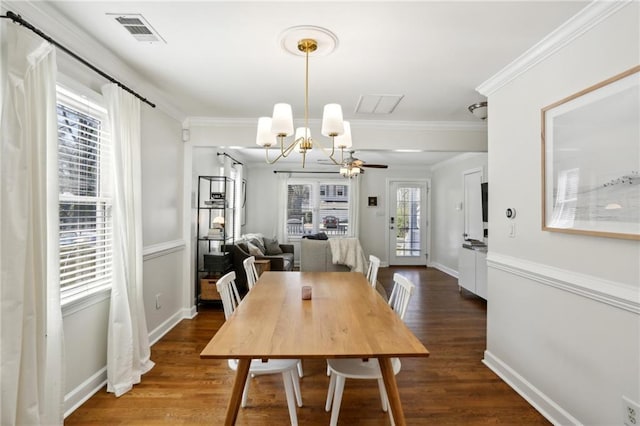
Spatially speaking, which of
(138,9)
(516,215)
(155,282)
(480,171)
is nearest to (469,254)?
(480,171)

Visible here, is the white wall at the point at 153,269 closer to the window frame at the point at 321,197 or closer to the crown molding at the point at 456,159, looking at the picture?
the window frame at the point at 321,197

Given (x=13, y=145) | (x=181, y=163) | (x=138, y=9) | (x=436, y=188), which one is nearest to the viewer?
(x=13, y=145)

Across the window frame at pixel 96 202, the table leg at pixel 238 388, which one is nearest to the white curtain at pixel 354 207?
the window frame at pixel 96 202

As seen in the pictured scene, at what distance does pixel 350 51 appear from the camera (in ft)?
6.94

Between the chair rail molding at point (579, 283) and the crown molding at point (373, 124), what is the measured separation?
1942mm

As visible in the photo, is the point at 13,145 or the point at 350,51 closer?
the point at 13,145

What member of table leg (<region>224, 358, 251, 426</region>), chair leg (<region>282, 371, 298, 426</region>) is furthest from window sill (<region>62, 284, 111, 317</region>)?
chair leg (<region>282, 371, 298, 426</region>)

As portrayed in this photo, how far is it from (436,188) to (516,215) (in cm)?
500

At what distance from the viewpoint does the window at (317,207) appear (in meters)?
7.18

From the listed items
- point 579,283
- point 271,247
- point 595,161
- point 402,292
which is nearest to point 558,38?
point 595,161

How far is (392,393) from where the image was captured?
1.48 metres

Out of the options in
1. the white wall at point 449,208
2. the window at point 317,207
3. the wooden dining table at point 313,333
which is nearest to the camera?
the wooden dining table at point 313,333

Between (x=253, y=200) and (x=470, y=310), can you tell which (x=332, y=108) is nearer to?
(x=470, y=310)

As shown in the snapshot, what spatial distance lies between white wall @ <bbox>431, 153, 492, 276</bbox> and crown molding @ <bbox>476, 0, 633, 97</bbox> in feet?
9.73
